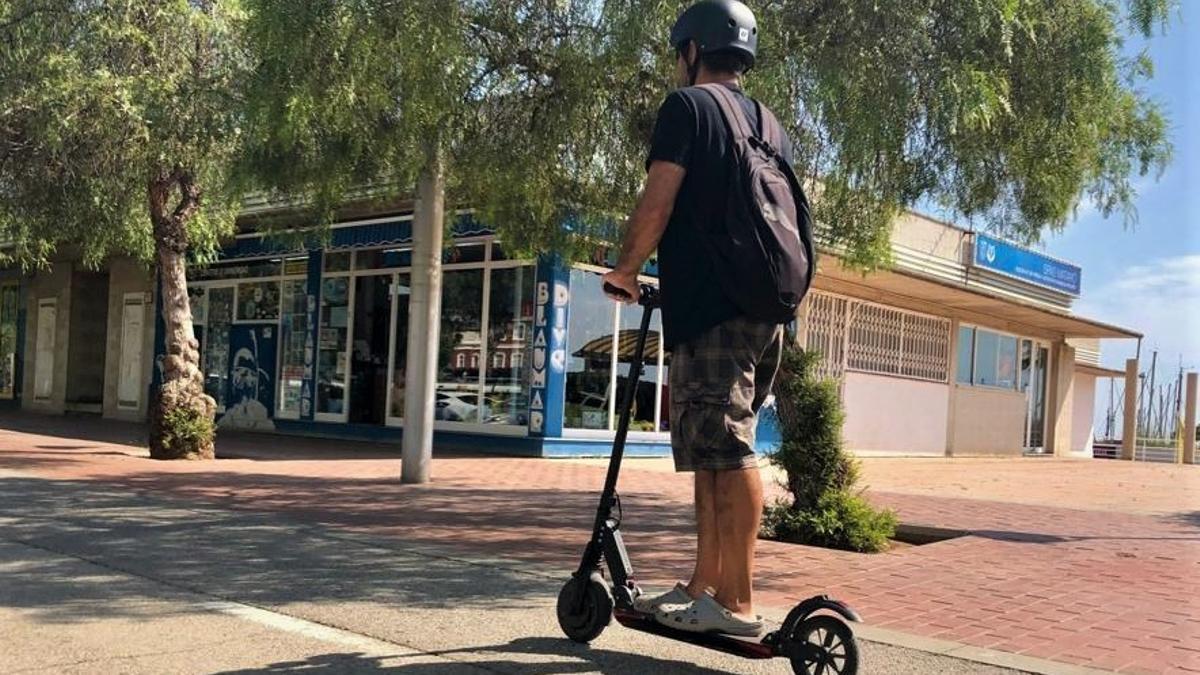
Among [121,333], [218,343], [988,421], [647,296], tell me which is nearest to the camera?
[647,296]

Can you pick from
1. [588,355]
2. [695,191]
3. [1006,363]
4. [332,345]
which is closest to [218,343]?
[332,345]

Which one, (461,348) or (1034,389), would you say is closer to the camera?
(461,348)

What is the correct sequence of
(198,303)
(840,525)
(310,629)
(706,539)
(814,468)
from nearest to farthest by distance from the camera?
(706,539), (310,629), (840,525), (814,468), (198,303)

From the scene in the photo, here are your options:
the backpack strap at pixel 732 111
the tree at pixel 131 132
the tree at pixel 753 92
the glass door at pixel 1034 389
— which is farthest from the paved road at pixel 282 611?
the glass door at pixel 1034 389

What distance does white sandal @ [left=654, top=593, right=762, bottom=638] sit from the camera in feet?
12.0

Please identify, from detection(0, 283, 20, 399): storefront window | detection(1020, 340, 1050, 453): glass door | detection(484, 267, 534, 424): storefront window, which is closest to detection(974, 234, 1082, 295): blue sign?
detection(1020, 340, 1050, 453): glass door

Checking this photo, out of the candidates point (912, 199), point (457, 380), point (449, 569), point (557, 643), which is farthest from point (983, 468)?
point (557, 643)

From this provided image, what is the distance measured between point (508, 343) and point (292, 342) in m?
5.48

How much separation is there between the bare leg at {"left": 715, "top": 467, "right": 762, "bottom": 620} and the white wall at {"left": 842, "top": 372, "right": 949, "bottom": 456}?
16076 mm

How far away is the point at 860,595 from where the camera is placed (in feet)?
18.8

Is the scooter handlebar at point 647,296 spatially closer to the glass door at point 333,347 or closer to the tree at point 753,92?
the tree at point 753,92

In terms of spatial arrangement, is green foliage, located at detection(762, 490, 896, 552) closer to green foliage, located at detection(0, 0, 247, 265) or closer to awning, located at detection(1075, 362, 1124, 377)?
green foliage, located at detection(0, 0, 247, 265)

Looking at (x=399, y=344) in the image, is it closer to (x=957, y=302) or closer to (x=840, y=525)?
(x=840, y=525)

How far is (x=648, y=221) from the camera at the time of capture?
3.73 metres
